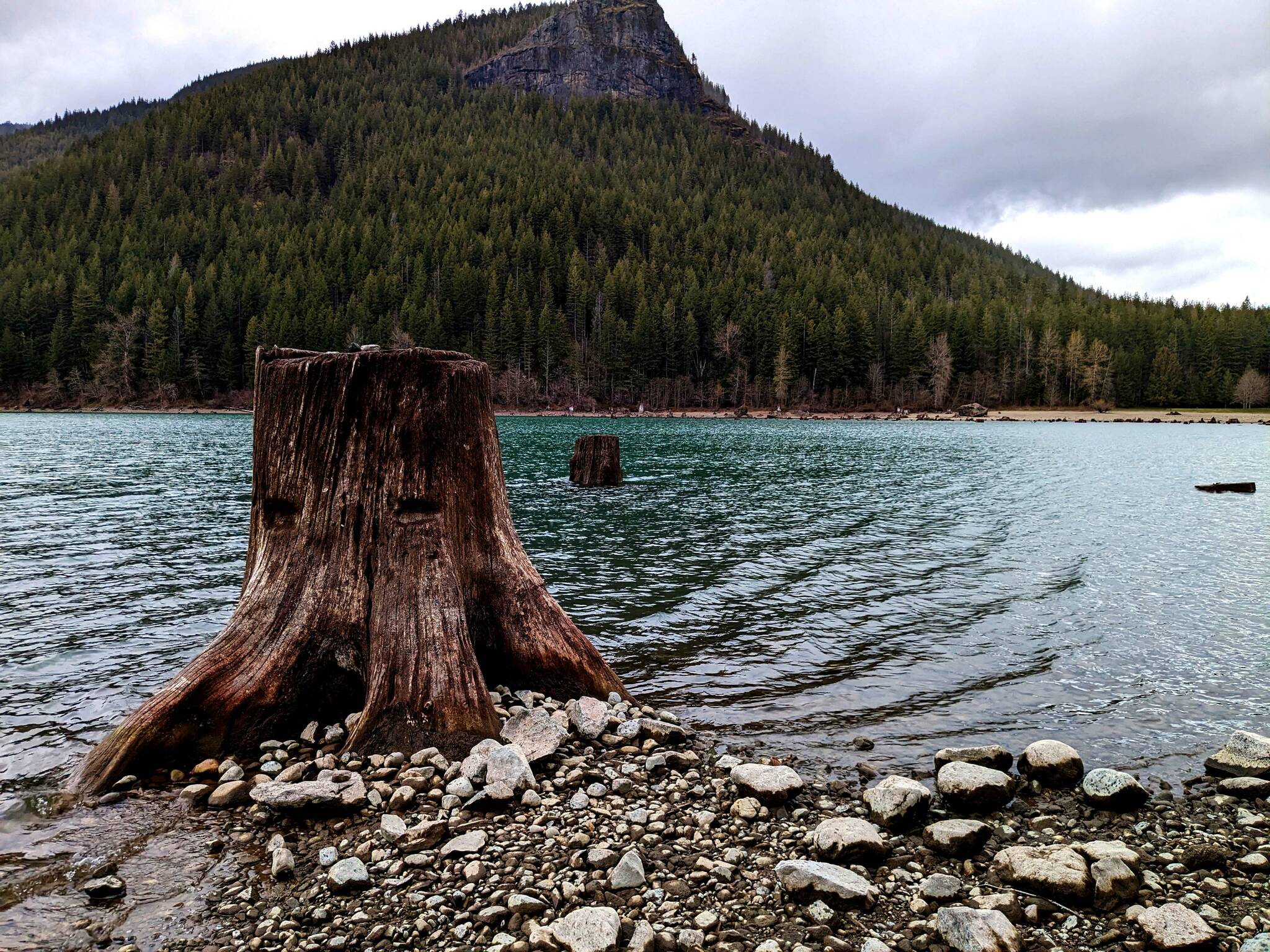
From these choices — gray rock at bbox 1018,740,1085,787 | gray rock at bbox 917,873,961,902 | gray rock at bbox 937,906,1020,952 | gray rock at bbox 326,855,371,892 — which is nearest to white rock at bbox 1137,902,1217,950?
gray rock at bbox 937,906,1020,952

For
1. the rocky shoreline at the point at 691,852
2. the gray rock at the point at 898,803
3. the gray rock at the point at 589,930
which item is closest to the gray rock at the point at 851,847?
the rocky shoreline at the point at 691,852

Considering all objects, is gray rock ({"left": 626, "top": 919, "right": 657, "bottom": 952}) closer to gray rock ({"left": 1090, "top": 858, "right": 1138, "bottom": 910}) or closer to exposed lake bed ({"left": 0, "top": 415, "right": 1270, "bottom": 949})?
gray rock ({"left": 1090, "top": 858, "right": 1138, "bottom": 910})

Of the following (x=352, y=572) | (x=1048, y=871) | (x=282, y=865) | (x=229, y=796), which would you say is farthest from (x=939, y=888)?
(x=352, y=572)

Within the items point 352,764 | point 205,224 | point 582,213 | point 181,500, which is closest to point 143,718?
point 352,764

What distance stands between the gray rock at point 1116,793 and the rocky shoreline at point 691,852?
17 mm

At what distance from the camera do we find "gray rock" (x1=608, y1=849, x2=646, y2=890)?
4.62 metres

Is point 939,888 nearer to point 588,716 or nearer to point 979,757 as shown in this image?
point 979,757

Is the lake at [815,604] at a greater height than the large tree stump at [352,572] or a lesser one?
lesser

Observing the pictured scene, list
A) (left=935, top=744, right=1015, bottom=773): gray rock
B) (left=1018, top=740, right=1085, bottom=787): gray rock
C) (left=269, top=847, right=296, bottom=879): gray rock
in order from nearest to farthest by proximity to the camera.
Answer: (left=269, top=847, right=296, bottom=879): gray rock < (left=1018, top=740, right=1085, bottom=787): gray rock < (left=935, top=744, right=1015, bottom=773): gray rock

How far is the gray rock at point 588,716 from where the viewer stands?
7.12 meters

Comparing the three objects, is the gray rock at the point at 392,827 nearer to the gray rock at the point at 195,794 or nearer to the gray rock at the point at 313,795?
the gray rock at the point at 313,795

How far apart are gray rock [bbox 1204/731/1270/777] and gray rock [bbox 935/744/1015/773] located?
6.83 ft

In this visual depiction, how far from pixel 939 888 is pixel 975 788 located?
1.64 m

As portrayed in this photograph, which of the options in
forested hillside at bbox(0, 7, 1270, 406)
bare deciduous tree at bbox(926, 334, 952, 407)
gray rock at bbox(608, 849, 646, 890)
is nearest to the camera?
gray rock at bbox(608, 849, 646, 890)
